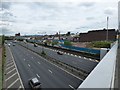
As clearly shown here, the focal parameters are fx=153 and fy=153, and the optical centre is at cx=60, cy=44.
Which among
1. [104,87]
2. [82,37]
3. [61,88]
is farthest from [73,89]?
[82,37]

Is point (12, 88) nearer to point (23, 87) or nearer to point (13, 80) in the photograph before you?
point (23, 87)

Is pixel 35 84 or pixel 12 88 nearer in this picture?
pixel 35 84

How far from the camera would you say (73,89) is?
18.1 metres

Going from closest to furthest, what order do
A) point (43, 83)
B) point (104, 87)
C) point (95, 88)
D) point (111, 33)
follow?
point (95, 88)
point (104, 87)
point (43, 83)
point (111, 33)

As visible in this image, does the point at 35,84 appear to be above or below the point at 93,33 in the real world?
below

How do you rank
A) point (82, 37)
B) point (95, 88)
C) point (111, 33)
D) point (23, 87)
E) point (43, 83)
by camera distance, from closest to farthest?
point (95, 88) < point (23, 87) < point (43, 83) < point (111, 33) < point (82, 37)

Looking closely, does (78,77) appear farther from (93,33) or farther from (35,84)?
(93,33)

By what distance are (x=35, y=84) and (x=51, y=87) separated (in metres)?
2.19

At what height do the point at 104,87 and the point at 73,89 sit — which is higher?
the point at 104,87

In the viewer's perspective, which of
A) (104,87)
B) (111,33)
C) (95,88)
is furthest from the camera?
(111,33)

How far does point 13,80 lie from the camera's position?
22875mm

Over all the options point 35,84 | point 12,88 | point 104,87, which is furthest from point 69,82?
point 104,87

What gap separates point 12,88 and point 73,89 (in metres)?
7.77

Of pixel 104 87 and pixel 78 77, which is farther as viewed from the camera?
pixel 78 77
